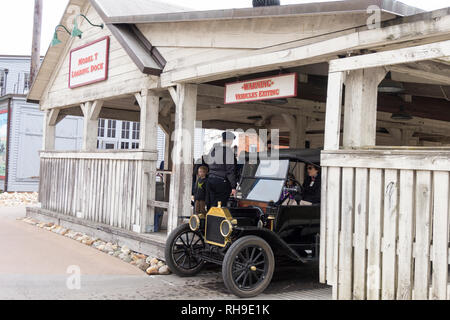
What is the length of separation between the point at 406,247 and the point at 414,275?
0.27 m

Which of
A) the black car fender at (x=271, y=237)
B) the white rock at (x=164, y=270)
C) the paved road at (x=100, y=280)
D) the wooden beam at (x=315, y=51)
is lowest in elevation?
the paved road at (x=100, y=280)

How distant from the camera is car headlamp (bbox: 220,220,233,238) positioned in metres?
6.16

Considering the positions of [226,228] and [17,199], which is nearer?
[226,228]

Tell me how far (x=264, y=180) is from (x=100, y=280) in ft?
8.89

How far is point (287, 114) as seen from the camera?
12.1 m

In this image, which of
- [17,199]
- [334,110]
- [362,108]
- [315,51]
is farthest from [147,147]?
[17,199]

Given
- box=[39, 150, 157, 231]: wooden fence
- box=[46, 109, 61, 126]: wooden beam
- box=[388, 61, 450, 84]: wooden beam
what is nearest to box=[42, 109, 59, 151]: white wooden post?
box=[46, 109, 61, 126]: wooden beam

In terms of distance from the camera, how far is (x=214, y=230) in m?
6.64

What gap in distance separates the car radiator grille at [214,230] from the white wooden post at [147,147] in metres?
2.38

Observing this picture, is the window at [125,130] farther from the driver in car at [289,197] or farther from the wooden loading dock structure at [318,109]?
the driver in car at [289,197]

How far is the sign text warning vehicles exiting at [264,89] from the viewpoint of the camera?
21.0ft

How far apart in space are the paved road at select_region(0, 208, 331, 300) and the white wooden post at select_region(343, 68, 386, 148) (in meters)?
2.14

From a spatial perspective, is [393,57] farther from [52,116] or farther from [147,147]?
[52,116]

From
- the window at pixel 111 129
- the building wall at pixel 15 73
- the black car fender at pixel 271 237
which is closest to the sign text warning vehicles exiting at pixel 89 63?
the black car fender at pixel 271 237
